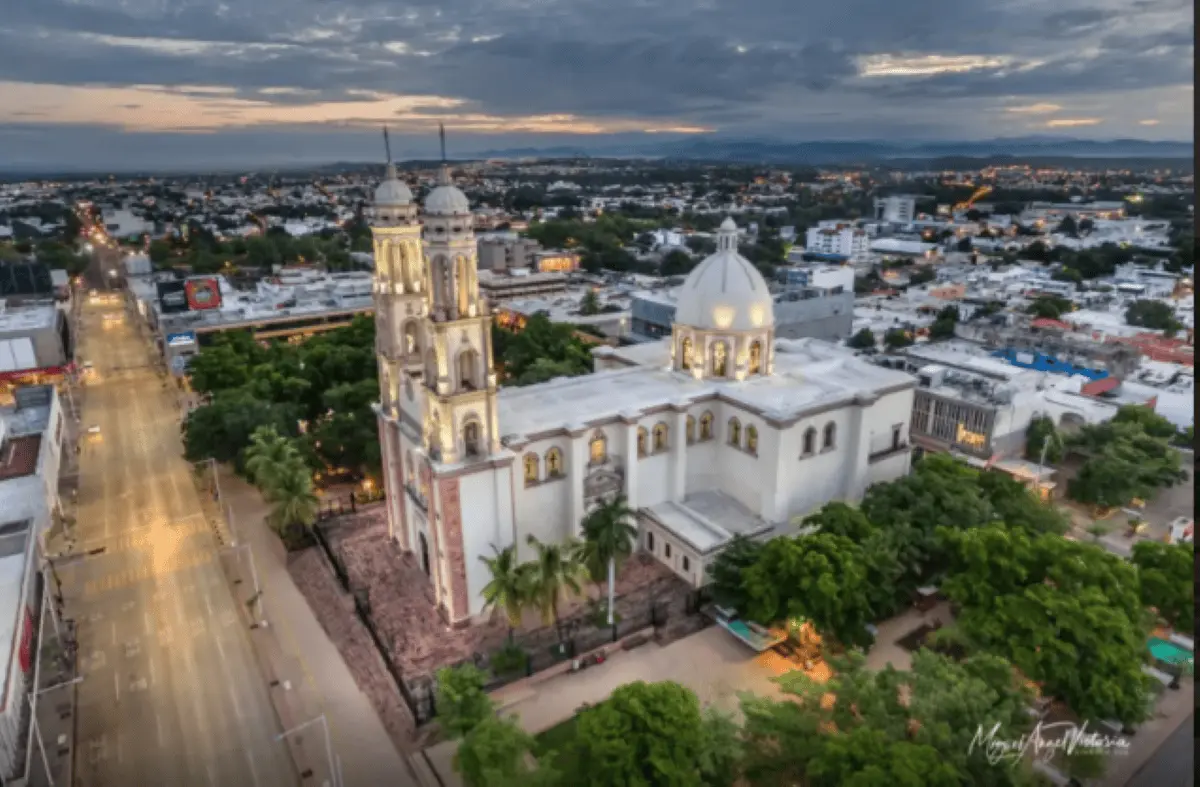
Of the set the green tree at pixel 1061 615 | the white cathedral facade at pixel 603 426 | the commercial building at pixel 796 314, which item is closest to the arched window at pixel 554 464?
the white cathedral facade at pixel 603 426

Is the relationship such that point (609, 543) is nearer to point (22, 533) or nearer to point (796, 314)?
point (22, 533)

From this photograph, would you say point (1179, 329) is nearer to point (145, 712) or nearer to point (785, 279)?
point (785, 279)

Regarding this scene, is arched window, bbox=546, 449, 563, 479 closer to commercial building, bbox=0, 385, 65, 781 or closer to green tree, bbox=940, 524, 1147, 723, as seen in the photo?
green tree, bbox=940, 524, 1147, 723

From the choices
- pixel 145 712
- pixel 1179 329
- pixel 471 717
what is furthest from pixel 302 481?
pixel 1179 329

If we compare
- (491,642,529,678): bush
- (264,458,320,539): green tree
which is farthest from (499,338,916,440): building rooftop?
(264,458,320,539): green tree

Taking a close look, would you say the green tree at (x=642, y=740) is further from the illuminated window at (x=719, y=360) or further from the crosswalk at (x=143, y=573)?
the crosswalk at (x=143, y=573)
